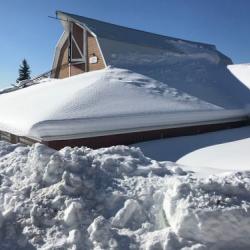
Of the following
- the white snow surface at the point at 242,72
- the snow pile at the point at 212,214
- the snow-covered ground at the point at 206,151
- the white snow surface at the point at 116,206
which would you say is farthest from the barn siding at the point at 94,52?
the snow pile at the point at 212,214

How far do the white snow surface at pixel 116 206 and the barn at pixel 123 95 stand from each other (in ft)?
6.74

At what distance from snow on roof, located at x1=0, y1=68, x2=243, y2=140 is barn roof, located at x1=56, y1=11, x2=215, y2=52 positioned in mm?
2568

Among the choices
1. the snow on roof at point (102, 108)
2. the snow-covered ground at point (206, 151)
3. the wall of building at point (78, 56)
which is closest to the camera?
the snow-covered ground at point (206, 151)

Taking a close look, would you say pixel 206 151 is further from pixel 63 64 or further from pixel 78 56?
pixel 63 64

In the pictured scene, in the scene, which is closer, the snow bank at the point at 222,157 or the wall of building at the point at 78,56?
the snow bank at the point at 222,157

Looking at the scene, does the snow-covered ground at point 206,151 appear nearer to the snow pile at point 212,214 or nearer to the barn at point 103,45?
the snow pile at point 212,214

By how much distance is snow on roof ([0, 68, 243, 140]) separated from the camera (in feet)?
21.0

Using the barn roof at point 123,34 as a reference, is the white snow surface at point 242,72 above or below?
below

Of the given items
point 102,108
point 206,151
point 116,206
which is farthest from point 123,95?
point 116,206

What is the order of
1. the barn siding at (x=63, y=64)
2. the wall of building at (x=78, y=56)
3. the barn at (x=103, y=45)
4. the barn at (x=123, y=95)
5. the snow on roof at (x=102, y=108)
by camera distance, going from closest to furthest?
the snow on roof at (x=102, y=108)
the barn at (x=123, y=95)
the barn at (x=103, y=45)
the wall of building at (x=78, y=56)
the barn siding at (x=63, y=64)

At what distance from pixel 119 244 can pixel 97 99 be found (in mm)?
4870

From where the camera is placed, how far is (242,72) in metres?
13.0

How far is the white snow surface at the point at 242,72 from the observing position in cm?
1205

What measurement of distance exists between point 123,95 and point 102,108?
1155mm
